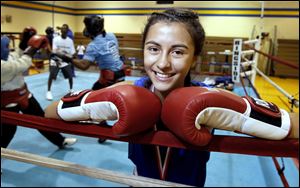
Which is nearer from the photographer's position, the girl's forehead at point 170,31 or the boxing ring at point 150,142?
the boxing ring at point 150,142

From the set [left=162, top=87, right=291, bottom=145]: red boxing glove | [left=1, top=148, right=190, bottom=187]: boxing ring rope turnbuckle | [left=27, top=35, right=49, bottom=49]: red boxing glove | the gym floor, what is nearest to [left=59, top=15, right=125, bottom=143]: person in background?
the gym floor

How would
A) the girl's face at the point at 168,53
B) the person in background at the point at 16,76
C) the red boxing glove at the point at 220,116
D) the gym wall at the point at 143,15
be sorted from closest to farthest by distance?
the red boxing glove at the point at 220,116
the girl's face at the point at 168,53
the person in background at the point at 16,76
the gym wall at the point at 143,15

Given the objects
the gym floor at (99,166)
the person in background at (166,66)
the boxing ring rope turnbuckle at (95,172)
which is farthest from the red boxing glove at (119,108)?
the gym floor at (99,166)

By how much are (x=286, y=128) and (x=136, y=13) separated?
29.0 ft

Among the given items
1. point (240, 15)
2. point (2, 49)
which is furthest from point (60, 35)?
point (240, 15)

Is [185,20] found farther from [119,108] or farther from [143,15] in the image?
[143,15]

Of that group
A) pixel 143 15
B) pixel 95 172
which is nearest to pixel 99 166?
pixel 95 172

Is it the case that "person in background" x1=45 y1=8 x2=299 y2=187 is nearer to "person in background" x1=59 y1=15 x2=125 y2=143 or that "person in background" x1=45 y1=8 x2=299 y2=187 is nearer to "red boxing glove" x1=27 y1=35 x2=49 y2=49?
"red boxing glove" x1=27 y1=35 x2=49 y2=49

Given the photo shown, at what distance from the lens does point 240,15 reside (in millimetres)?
7977

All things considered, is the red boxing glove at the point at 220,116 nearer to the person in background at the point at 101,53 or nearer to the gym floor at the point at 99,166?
the gym floor at the point at 99,166

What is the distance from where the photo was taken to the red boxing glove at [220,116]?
1.78 feet

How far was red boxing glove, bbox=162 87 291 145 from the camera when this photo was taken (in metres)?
0.54

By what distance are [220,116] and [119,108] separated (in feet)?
0.71

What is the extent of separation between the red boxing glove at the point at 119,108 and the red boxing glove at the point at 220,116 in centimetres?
5
